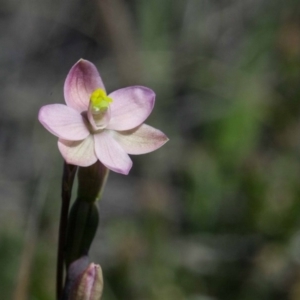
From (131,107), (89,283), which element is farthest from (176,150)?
(89,283)

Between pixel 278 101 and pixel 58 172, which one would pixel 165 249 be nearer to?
pixel 58 172

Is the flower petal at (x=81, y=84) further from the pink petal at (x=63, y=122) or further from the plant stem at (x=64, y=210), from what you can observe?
the plant stem at (x=64, y=210)

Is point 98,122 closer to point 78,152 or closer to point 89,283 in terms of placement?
point 78,152

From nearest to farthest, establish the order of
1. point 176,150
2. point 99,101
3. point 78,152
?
point 78,152 → point 99,101 → point 176,150

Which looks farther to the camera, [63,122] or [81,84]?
[81,84]

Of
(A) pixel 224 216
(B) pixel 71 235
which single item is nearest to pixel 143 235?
(A) pixel 224 216

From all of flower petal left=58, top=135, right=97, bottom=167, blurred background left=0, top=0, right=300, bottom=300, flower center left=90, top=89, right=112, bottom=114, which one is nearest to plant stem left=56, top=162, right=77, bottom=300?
flower petal left=58, top=135, right=97, bottom=167

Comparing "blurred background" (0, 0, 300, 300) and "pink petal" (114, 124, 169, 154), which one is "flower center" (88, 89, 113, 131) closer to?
"pink petal" (114, 124, 169, 154)
